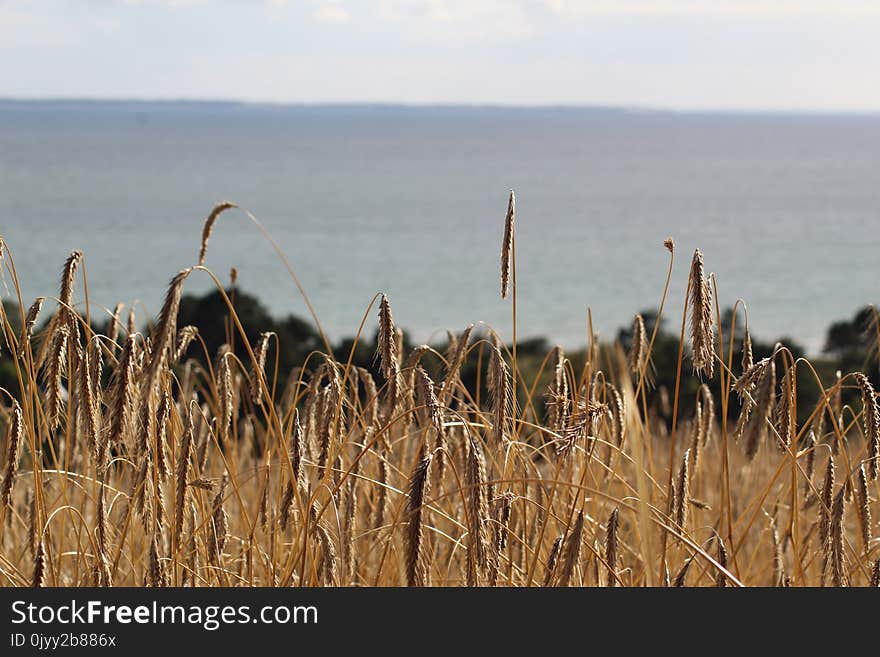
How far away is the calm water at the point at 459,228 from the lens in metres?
32.7

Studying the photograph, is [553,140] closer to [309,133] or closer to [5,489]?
[309,133]

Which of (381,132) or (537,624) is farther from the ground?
(381,132)

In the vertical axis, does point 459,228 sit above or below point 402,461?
above

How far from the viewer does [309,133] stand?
178m

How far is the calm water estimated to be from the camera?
107 ft

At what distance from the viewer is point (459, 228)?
54219mm

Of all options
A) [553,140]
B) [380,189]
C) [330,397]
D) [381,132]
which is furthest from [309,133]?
[330,397]

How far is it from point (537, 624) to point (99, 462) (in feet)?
3.48

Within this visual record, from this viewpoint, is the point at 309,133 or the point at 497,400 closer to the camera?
the point at 497,400

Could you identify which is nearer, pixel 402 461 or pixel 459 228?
pixel 402 461

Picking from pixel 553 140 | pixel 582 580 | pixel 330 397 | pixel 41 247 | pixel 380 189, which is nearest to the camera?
pixel 330 397

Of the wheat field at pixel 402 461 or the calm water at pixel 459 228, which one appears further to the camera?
the calm water at pixel 459 228

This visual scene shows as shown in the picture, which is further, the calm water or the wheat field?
the calm water

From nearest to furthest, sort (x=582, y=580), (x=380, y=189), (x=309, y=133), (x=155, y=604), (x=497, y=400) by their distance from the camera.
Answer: (x=497, y=400) < (x=155, y=604) < (x=582, y=580) < (x=380, y=189) < (x=309, y=133)
